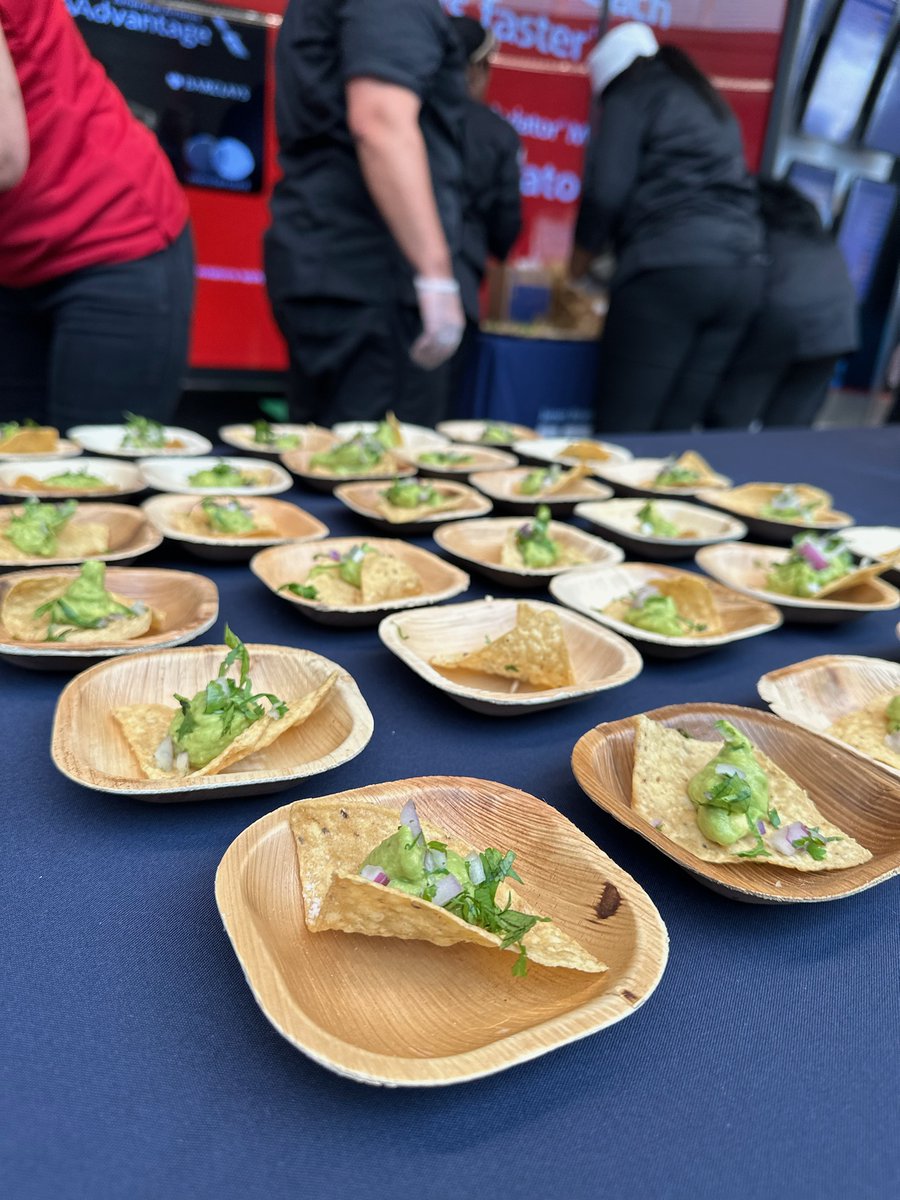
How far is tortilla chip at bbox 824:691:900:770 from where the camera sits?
54.2 inches

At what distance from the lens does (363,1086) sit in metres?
0.78

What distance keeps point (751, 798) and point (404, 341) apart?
3004mm

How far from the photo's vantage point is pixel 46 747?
1.28m

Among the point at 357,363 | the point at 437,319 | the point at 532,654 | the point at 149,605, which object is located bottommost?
the point at 149,605

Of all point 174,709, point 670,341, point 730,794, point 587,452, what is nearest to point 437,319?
point 587,452

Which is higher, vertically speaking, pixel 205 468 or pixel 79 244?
pixel 79 244

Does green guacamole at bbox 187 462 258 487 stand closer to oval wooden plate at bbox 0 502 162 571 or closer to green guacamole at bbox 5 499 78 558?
oval wooden plate at bbox 0 502 162 571

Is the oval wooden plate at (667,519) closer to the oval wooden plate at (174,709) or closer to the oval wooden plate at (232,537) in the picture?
the oval wooden plate at (232,537)

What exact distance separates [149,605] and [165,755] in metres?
0.66

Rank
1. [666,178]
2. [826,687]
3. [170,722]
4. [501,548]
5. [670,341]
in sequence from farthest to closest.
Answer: [670,341] → [666,178] → [501,548] → [826,687] → [170,722]

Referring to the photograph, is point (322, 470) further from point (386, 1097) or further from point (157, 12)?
point (157, 12)

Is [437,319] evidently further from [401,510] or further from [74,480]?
[74,480]

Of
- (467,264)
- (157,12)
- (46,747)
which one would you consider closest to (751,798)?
(46,747)

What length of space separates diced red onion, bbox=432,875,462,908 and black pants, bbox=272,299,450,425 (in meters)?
3.10
